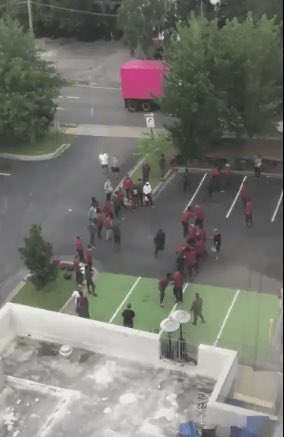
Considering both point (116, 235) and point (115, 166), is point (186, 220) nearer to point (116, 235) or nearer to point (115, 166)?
point (116, 235)

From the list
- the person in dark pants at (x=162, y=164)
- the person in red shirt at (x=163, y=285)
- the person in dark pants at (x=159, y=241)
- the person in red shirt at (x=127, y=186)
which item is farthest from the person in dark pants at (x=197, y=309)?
the person in dark pants at (x=162, y=164)

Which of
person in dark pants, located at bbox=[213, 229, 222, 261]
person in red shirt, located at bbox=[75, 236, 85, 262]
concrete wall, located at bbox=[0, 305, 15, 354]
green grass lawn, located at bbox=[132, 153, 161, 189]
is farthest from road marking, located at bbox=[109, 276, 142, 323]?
green grass lawn, located at bbox=[132, 153, 161, 189]

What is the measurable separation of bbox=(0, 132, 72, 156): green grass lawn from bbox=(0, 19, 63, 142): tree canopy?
0.87 feet

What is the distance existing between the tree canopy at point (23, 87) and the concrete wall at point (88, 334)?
11.3m

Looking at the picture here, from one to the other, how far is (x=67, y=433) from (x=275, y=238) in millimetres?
4676

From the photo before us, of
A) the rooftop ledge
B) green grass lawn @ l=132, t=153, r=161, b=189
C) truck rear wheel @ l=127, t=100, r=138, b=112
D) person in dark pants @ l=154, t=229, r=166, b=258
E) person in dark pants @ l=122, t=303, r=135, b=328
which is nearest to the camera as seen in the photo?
the rooftop ledge

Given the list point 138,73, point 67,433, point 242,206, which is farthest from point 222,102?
point 138,73

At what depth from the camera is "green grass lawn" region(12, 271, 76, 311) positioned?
14.3 m

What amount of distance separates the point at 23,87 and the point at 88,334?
12794mm

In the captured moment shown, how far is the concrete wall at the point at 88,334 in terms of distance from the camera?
1033cm

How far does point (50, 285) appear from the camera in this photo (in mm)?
14828

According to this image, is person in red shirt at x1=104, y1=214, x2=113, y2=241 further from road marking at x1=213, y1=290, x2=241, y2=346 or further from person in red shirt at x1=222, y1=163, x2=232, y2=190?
road marking at x1=213, y1=290, x2=241, y2=346

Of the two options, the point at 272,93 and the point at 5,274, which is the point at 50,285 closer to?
the point at 5,274

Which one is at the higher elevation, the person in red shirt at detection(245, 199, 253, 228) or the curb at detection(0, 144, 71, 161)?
the person in red shirt at detection(245, 199, 253, 228)
